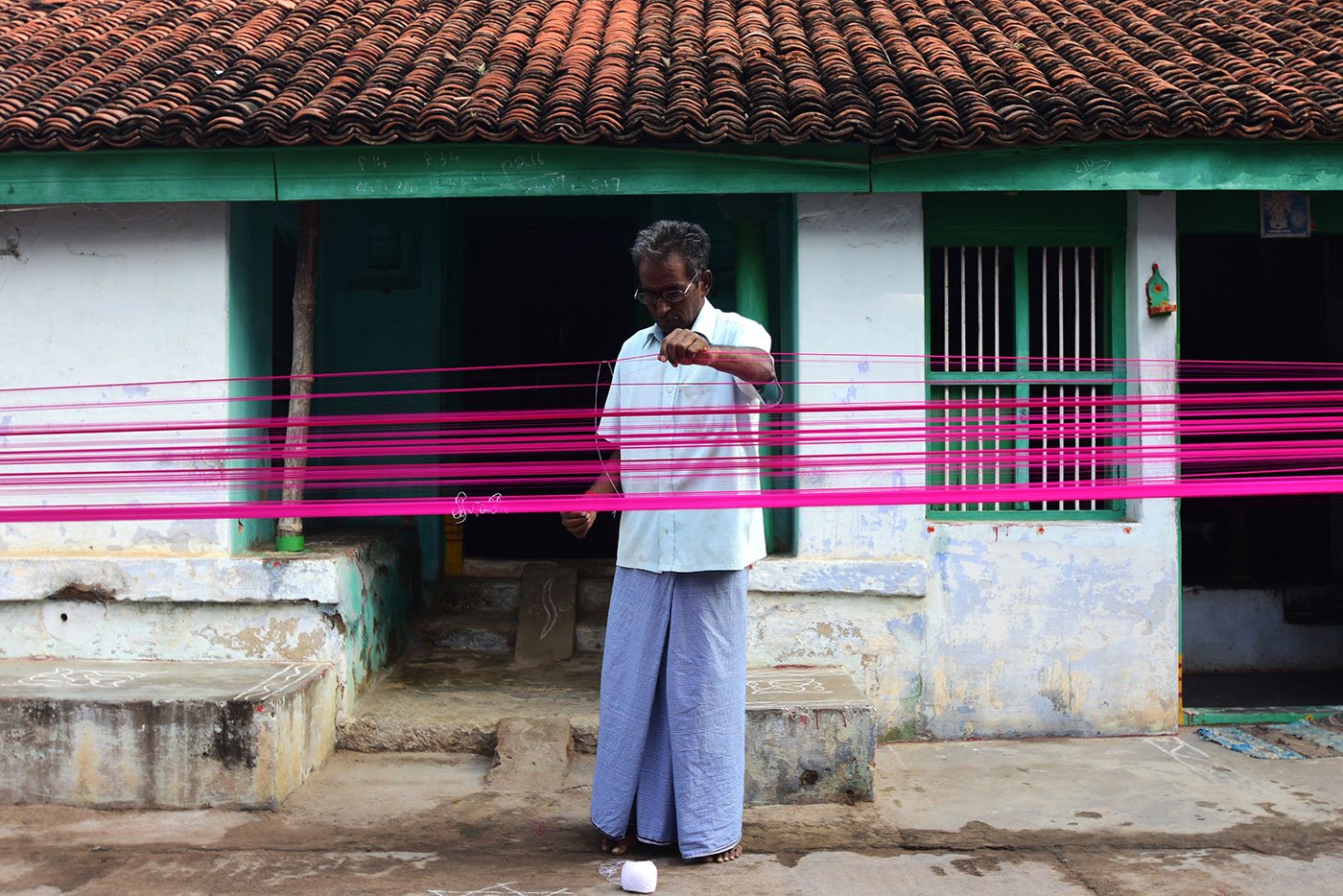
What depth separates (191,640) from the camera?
5.62 meters

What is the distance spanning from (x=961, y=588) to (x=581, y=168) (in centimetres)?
261

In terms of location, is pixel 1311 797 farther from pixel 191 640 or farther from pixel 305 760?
pixel 191 640

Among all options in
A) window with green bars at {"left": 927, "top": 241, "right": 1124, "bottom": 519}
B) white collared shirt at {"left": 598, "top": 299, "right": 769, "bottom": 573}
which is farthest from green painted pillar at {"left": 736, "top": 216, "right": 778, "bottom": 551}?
white collared shirt at {"left": 598, "top": 299, "right": 769, "bottom": 573}

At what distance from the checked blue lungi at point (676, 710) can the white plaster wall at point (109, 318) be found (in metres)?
2.74

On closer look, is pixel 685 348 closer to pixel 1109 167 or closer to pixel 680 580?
pixel 680 580

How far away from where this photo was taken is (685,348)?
11.1 feet

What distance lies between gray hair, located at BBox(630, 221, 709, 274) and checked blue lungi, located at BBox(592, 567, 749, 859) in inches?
38.6

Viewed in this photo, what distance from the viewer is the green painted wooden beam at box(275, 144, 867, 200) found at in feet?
18.3

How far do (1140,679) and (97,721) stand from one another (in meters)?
4.52

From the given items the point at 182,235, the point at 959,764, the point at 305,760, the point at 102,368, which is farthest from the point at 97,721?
the point at 959,764

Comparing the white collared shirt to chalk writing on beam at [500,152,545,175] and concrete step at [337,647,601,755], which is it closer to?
concrete step at [337,647,601,755]

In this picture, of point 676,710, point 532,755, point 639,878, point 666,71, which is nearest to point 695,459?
point 676,710

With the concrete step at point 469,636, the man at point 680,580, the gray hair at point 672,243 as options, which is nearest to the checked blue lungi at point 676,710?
the man at point 680,580

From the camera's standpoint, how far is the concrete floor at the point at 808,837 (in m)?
3.87
